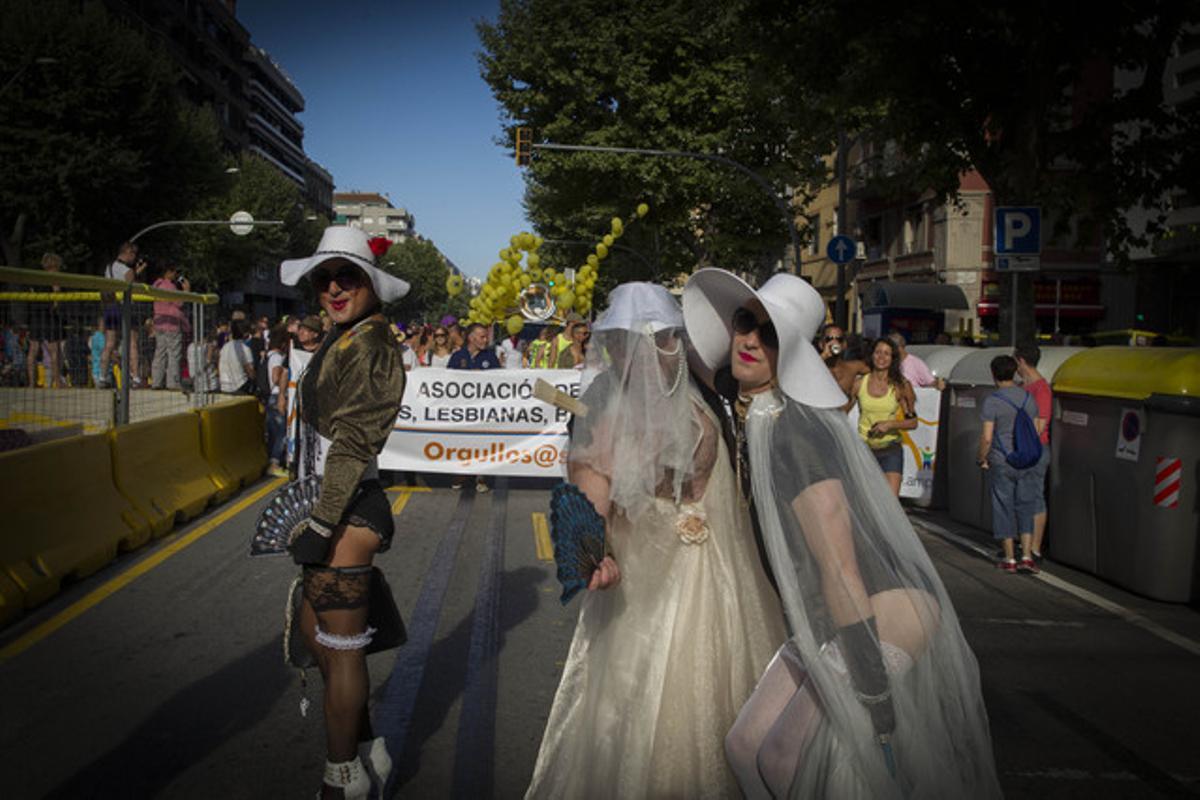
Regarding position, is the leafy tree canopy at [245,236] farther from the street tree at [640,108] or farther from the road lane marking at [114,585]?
the road lane marking at [114,585]

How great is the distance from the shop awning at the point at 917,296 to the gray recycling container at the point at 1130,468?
22681mm

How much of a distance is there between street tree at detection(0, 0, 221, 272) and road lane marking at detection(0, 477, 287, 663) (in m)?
25.9

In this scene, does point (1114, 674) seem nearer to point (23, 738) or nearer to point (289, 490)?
point (289, 490)

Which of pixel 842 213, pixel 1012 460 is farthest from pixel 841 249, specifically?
pixel 1012 460

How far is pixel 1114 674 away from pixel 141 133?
3443 cm

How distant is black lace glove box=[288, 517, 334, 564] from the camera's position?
3283 millimetres

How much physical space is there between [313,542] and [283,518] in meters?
0.25

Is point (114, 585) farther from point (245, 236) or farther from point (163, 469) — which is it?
point (245, 236)

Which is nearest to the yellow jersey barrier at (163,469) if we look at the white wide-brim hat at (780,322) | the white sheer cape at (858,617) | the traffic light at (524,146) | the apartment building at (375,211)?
the white wide-brim hat at (780,322)

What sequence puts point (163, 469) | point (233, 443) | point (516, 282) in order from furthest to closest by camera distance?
point (516, 282) < point (233, 443) < point (163, 469)

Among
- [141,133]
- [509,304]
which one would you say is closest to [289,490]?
[509,304]

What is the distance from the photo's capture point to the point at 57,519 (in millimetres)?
6840

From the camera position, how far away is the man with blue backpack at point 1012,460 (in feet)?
25.8

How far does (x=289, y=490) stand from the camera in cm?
351
